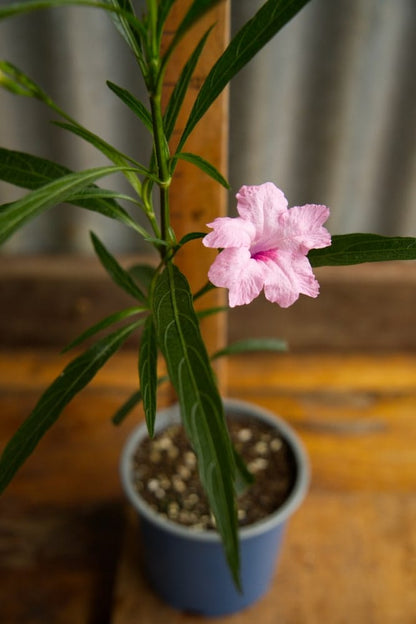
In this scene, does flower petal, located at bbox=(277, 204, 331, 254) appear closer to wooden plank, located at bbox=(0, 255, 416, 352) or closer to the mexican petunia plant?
the mexican petunia plant

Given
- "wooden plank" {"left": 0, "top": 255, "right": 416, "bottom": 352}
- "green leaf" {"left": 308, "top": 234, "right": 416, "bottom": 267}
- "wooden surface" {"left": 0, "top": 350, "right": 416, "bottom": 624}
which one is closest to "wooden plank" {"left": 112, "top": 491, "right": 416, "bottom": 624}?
"wooden surface" {"left": 0, "top": 350, "right": 416, "bottom": 624}

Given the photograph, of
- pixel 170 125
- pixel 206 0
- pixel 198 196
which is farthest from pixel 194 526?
pixel 206 0

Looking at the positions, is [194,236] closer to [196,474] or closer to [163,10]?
[163,10]

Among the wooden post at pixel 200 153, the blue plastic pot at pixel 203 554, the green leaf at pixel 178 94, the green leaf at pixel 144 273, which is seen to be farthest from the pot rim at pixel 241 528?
the green leaf at pixel 178 94

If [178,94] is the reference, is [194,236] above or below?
below

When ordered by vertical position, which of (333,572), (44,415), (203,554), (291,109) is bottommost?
(333,572)

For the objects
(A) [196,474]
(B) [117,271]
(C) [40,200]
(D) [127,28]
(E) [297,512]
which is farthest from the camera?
(E) [297,512]

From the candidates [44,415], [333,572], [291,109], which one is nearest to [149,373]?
[44,415]
